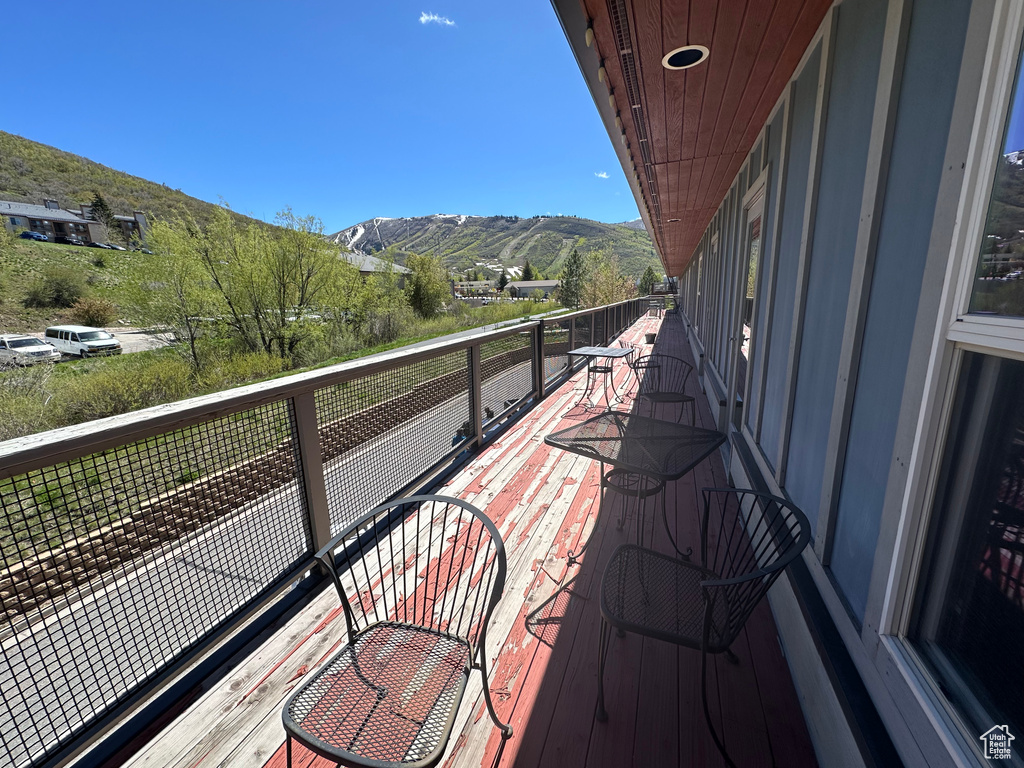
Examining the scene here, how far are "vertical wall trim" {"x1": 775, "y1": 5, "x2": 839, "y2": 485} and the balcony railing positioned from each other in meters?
2.01

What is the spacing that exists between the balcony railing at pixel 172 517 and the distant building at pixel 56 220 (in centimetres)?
6456

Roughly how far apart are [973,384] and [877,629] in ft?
2.15

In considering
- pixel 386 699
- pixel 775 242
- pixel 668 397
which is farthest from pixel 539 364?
pixel 386 699

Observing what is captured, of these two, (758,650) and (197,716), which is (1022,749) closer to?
(758,650)

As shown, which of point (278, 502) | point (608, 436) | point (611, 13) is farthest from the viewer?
point (608, 436)

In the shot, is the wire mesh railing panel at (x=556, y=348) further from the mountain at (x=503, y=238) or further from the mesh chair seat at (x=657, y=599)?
the mountain at (x=503, y=238)

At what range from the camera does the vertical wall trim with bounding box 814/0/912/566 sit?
1157 millimetres

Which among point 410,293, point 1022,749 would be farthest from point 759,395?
point 410,293

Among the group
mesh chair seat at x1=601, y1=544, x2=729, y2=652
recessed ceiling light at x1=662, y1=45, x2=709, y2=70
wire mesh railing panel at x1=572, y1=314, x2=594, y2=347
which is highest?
recessed ceiling light at x1=662, y1=45, x2=709, y2=70

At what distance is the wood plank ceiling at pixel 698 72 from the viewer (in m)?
1.61

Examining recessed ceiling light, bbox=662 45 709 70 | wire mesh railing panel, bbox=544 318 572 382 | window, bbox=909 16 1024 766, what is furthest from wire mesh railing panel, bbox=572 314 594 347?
window, bbox=909 16 1024 766

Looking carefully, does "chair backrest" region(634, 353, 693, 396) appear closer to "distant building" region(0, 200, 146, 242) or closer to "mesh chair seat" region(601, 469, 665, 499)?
"mesh chair seat" region(601, 469, 665, 499)

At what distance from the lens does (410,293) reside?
29109mm

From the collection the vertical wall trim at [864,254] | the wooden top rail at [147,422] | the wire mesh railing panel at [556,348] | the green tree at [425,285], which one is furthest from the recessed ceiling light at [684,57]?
the green tree at [425,285]
